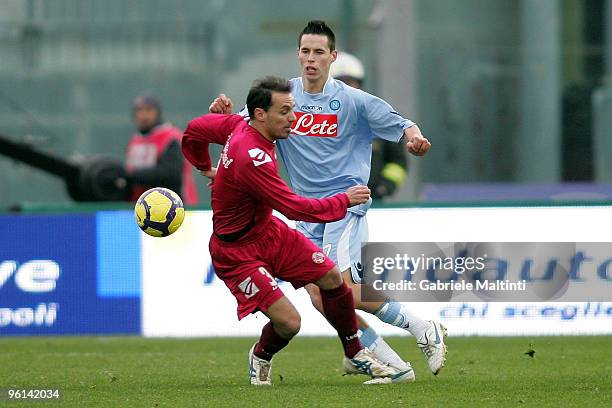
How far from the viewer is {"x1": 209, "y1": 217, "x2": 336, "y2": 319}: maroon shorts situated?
873cm

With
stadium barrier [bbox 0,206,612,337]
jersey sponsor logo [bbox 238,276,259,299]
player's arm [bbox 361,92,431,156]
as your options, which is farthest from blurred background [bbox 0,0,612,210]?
jersey sponsor logo [bbox 238,276,259,299]

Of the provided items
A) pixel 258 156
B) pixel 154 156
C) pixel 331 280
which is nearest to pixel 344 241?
pixel 331 280

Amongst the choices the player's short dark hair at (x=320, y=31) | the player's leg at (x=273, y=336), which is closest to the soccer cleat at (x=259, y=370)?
the player's leg at (x=273, y=336)

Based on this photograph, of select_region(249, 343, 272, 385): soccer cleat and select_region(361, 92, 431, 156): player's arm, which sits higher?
select_region(361, 92, 431, 156): player's arm

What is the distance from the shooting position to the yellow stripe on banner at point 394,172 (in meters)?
12.6

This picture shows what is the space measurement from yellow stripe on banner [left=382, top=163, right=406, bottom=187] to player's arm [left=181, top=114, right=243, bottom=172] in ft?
12.4

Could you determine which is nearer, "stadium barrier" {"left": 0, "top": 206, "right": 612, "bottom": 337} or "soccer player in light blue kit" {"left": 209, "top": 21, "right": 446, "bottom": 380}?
"soccer player in light blue kit" {"left": 209, "top": 21, "right": 446, "bottom": 380}

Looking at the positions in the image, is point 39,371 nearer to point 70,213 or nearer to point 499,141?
point 70,213

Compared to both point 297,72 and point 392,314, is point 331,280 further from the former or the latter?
point 297,72

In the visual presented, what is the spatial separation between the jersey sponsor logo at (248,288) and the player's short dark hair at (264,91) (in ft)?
3.35

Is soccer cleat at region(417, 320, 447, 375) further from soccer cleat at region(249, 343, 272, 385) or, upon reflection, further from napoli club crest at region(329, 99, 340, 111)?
napoli club crest at region(329, 99, 340, 111)

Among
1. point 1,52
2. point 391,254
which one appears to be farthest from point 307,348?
point 1,52

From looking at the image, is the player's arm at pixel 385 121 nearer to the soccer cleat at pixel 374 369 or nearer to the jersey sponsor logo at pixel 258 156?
the jersey sponsor logo at pixel 258 156

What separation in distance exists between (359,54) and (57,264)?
22.7ft
